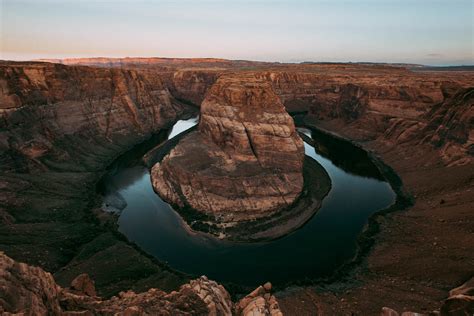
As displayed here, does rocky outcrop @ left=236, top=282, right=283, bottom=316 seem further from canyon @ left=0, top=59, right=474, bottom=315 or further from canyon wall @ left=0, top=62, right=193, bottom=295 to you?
canyon wall @ left=0, top=62, right=193, bottom=295

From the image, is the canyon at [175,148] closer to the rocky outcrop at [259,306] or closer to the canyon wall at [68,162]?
the canyon wall at [68,162]

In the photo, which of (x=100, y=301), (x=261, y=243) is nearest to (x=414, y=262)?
(x=261, y=243)

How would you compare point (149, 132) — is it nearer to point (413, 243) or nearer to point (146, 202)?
point (146, 202)

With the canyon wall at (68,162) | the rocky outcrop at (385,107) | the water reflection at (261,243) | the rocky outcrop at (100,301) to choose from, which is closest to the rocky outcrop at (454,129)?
the rocky outcrop at (385,107)

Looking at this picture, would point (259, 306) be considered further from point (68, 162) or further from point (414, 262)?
point (68, 162)

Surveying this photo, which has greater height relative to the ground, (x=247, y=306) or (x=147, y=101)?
(x=147, y=101)

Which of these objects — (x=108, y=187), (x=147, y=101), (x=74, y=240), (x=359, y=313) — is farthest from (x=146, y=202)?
(x=147, y=101)
